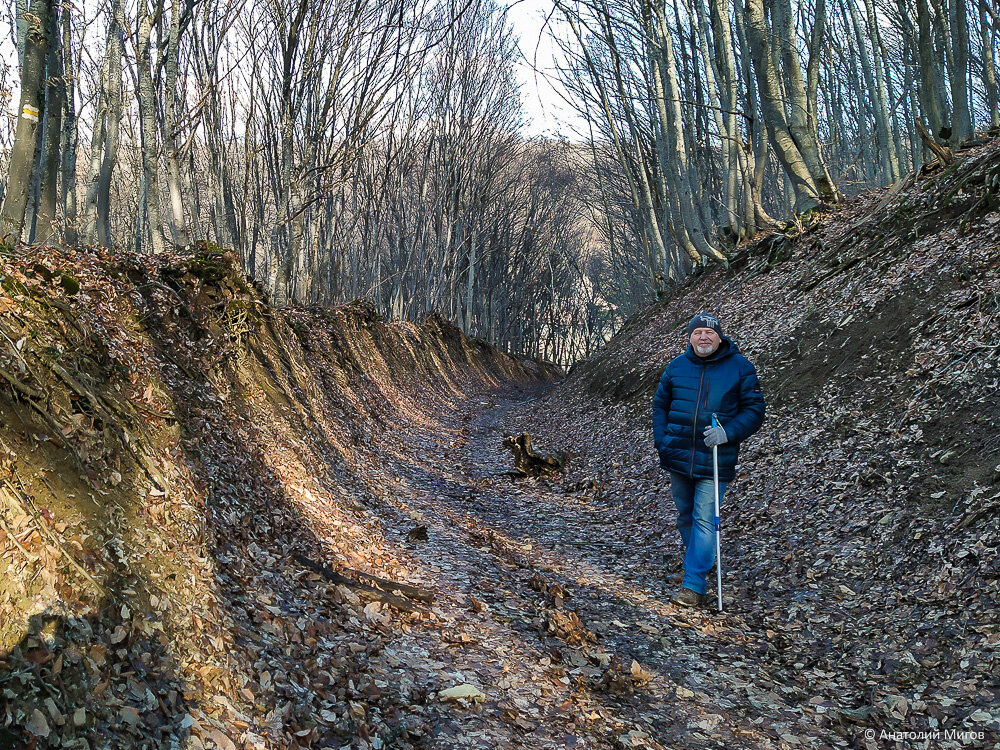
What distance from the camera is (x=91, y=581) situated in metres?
2.71

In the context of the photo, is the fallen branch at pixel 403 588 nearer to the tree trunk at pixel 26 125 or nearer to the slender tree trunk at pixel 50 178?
the tree trunk at pixel 26 125

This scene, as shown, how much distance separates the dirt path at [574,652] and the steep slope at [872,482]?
3.4 inches

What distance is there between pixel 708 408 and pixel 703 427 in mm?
166

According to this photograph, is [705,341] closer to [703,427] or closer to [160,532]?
[703,427]

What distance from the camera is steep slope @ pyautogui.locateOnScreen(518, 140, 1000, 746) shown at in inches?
141

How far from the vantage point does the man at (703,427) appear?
502 centimetres

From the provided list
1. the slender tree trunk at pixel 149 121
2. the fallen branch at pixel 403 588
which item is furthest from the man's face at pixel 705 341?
the slender tree trunk at pixel 149 121

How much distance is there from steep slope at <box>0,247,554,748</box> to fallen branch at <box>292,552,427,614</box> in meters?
→ 0.13

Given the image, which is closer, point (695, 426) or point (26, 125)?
point (695, 426)

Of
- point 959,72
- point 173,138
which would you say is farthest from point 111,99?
point 959,72

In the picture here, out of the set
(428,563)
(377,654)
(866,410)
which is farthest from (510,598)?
(866,410)

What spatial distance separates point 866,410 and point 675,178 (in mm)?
10210

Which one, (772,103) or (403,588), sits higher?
(772,103)

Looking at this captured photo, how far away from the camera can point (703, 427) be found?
514 centimetres
